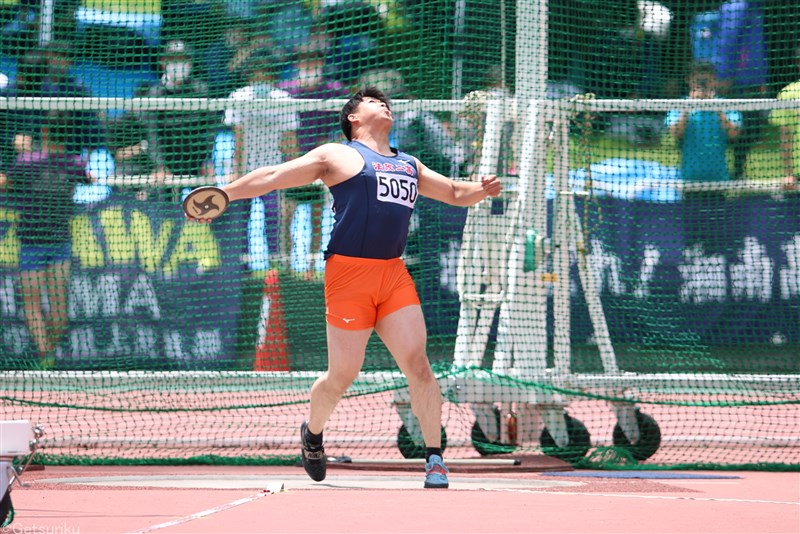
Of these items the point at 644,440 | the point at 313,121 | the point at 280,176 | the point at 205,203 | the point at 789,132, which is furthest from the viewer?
the point at 313,121

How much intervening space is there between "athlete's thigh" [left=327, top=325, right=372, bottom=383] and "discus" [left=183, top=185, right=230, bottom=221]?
1033 millimetres

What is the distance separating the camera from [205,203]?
5.95 m

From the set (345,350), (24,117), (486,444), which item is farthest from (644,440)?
(24,117)

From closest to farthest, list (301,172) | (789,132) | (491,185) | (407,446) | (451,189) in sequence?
(301,172)
(491,185)
(451,189)
(407,446)
(789,132)

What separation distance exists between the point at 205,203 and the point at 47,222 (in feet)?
17.8

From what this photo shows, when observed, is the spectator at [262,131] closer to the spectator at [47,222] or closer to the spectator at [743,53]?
the spectator at [47,222]

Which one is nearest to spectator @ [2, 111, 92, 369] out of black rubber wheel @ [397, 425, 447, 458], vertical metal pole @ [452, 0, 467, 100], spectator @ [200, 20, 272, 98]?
spectator @ [200, 20, 272, 98]

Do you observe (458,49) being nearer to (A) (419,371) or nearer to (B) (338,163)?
(B) (338,163)

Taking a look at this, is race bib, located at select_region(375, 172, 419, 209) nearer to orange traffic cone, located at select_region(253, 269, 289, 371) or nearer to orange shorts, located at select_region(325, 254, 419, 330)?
orange shorts, located at select_region(325, 254, 419, 330)

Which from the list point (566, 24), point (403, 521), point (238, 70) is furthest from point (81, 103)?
point (403, 521)

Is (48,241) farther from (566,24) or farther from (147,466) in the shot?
(566,24)

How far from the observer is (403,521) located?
5.39 m

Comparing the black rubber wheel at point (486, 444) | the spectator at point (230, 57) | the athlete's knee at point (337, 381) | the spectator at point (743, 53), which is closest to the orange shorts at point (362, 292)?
the athlete's knee at point (337, 381)

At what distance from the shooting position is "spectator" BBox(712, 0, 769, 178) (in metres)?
10.5
